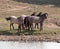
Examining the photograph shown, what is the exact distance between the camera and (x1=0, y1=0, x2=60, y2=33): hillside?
26.2 metres

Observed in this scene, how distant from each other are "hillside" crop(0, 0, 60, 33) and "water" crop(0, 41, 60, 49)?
417 centimetres

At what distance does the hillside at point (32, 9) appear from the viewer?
26.2 m

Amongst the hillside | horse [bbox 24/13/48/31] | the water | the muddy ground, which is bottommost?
the hillside

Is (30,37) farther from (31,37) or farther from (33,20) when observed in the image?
(33,20)

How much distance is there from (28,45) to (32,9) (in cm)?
1150

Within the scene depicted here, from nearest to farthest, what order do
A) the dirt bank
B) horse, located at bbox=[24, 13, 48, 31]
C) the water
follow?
the water → the dirt bank → horse, located at bbox=[24, 13, 48, 31]

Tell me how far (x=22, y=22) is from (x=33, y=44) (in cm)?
329

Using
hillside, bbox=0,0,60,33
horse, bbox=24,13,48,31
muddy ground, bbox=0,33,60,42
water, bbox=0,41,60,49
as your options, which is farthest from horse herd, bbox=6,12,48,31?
water, bbox=0,41,60,49

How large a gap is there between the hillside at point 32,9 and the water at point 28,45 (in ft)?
13.7

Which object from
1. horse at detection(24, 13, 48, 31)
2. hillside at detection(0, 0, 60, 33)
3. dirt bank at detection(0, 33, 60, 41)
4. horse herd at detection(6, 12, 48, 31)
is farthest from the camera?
hillside at detection(0, 0, 60, 33)

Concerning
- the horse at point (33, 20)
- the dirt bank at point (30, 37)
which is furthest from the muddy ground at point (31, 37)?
the horse at point (33, 20)

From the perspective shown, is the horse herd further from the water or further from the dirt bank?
the water

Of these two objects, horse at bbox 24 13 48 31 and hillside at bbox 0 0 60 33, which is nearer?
horse at bbox 24 13 48 31

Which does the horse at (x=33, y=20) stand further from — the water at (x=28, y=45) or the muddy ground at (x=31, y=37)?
the water at (x=28, y=45)
